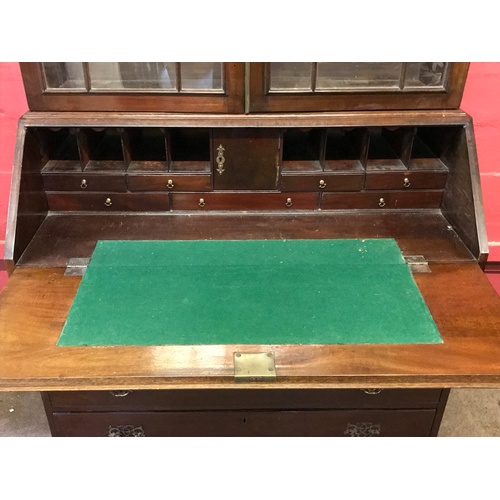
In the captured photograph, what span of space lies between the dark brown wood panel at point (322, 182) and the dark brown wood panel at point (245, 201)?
3 centimetres

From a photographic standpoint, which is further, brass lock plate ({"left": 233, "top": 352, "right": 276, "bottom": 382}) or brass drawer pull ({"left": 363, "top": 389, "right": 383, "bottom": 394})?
brass drawer pull ({"left": 363, "top": 389, "right": 383, "bottom": 394})

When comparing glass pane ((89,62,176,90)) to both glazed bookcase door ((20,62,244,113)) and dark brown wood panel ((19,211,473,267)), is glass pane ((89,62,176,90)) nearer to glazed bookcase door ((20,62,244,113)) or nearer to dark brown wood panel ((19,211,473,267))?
glazed bookcase door ((20,62,244,113))

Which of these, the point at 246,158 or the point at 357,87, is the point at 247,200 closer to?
the point at 246,158

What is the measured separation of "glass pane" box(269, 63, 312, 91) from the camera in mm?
1540

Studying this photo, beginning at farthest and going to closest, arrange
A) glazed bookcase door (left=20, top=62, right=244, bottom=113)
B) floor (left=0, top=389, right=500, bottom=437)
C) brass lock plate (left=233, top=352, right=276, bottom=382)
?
floor (left=0, top=389, right=500, bottom=437)
glazed bookcase door (left=20, top=62, right=244, bottom=113)
brass lock plate (left=233, top=352, right=276, bottom=382)

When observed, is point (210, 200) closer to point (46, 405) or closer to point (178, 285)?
point (178, 285)

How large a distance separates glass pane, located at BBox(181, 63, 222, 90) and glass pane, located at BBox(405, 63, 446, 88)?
0.57 meters

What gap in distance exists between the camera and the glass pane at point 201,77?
5.06 ft

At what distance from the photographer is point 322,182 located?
166 cm

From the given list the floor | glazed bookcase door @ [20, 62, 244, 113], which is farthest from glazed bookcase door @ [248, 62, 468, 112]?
the floor

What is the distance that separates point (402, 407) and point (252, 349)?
1.79 feet

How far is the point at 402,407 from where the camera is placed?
1.45 metres

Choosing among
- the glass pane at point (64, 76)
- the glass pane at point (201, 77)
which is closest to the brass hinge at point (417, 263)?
the glass pane at point (201, 77)

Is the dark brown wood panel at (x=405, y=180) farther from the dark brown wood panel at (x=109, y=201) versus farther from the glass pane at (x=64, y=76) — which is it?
the glass pane at (x=64, y=76)
